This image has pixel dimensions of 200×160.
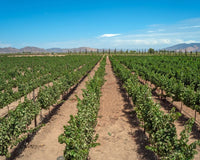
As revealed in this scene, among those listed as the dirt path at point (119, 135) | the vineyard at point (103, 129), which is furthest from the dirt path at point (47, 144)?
the dirt path at point (119, 135)

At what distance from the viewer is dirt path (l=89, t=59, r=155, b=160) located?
8367 mm

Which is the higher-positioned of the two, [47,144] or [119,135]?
[119,135]

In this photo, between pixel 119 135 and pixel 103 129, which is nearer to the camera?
pixel 119 135

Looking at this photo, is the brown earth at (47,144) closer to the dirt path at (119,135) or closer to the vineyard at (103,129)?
the vineyard at (103,129)

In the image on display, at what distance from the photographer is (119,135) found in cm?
1019

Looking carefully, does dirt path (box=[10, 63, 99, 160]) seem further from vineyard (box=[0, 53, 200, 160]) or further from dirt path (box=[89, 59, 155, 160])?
dirt path (box=[89, 59, 155, 160])

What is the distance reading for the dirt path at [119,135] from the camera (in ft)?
27.5

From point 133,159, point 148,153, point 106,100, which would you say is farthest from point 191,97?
point 106,100

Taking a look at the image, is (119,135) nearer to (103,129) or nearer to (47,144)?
(103,129)

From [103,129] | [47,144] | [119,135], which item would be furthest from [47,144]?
[119,135]

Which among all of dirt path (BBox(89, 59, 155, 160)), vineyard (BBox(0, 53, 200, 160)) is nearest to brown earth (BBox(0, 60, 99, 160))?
vineyard (BBox(0, 53, 200, 160))

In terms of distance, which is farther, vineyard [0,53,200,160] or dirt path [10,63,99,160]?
dirt path [10,63,99,160]

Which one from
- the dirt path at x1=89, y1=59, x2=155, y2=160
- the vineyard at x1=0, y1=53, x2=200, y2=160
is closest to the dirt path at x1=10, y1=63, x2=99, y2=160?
the vineyard at x1=0, y1=53, x2=200, y2=160

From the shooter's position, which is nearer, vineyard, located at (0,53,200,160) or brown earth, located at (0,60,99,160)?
vineyard, located at (0,53,200,160)
